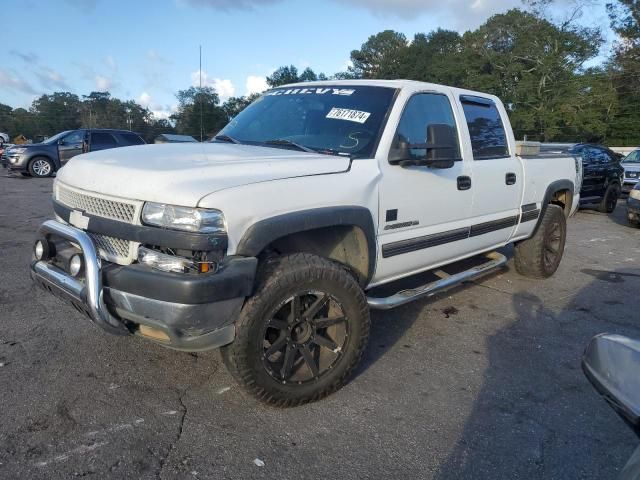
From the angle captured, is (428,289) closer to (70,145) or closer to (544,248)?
(544,248)

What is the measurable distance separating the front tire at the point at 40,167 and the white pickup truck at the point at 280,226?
15.1 m

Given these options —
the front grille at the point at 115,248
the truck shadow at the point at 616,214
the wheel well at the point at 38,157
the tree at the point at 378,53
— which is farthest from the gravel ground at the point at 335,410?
the tree at the point at 378,53

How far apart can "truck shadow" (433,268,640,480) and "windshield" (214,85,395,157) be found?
71.0 inches

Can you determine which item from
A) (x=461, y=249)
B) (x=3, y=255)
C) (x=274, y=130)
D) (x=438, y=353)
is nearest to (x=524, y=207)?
(x=461, y=249)

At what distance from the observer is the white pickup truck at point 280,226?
256 centimetres

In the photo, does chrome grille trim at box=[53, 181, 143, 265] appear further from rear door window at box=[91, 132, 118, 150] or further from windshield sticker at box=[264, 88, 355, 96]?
rear door window at box=[91, 132, 118, 150]

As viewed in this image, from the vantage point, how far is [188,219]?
2529mm

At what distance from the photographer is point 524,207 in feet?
16.9

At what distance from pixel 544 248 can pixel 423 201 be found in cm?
277

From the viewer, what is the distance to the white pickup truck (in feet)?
8.39

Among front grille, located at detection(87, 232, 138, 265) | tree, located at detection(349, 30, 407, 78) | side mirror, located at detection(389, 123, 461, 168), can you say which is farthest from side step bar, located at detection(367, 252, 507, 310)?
tree, located at detection(349, 30, 407, 78)

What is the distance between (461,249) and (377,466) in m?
2.28

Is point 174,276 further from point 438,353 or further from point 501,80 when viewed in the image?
point 501,80

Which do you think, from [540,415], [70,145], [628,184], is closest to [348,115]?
[540,415]
